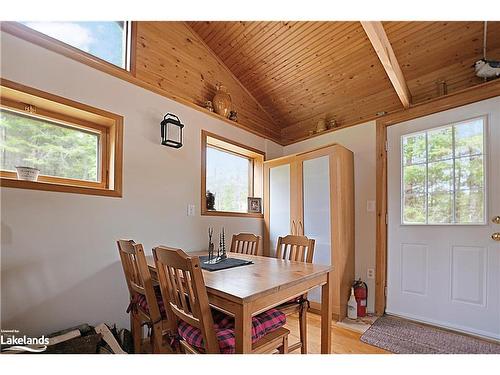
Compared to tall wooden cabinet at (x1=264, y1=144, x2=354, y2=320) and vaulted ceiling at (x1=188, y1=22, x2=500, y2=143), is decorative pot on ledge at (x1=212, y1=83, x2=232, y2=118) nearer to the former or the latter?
vaulted ceiling at (x1=188, y1=22, x2=500, y2=143)

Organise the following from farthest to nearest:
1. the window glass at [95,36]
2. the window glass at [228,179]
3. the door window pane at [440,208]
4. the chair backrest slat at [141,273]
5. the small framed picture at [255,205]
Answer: the small framed picture at [255,205] < the window glass at [228,179] < the door window pane at [440,208] < the window glass at [95,36] < the chair backrest slat at [141,273]

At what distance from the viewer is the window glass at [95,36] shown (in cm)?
168

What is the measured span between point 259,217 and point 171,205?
4.10ft

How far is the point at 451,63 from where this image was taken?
2287 mm

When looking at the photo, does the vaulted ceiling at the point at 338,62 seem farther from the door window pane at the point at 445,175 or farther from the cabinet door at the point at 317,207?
the cabinet door at the point at 317,207

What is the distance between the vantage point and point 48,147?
172 centimetres

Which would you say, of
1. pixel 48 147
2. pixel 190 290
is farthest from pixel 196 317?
pixel 48 147

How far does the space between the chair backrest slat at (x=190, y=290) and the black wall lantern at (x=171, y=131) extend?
134cm

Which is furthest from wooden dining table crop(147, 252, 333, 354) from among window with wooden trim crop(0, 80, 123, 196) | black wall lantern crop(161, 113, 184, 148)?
black wall lantern crop(161, 113, 184, 148)

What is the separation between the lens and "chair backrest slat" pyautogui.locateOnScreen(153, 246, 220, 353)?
953 millimetres

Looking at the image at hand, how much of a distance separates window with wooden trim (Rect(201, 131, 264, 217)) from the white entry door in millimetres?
1605

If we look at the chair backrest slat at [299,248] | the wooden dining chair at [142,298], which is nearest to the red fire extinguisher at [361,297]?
the chair backrest slat at [299,248]

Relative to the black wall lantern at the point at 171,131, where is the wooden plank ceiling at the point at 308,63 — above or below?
above
